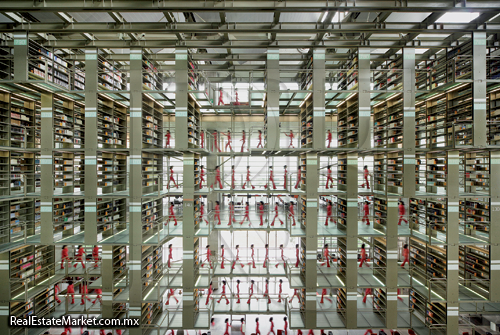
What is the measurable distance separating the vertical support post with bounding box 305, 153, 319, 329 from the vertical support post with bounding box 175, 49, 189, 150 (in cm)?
341

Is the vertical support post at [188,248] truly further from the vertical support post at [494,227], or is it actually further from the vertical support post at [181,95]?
the vertical support post at [494,227]

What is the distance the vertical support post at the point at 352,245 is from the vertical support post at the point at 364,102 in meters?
0.44

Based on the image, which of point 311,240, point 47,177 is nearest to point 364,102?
point 311,240

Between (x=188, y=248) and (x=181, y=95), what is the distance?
3.98 meters

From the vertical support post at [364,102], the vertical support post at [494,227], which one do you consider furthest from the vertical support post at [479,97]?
the vertical support post at [364,102]

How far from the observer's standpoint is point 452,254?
4.95 metres

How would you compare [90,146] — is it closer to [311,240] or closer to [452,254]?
[311,240]

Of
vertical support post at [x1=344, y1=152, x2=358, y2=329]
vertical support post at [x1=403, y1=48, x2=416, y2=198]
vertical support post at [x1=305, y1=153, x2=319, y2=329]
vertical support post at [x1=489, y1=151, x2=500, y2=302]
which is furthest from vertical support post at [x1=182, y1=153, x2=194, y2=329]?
vertical support post at [x1=489, y1=151, x2=500, y2=302]

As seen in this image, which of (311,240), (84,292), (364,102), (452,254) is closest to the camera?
(452,254)

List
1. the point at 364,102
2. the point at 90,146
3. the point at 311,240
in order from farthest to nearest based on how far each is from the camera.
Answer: the point at 311,240 < the point at 364,102 < the point at 90,146

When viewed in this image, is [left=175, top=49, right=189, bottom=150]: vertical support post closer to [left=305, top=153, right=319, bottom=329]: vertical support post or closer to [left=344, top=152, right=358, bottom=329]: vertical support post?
[left=305, top=153, right=319, bottom=329]: vertical support post

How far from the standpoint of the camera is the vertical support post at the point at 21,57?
4.62 meters

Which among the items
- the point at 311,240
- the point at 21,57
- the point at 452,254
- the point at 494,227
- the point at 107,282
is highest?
the point at 21,57

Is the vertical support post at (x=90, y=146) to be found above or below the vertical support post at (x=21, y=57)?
below
